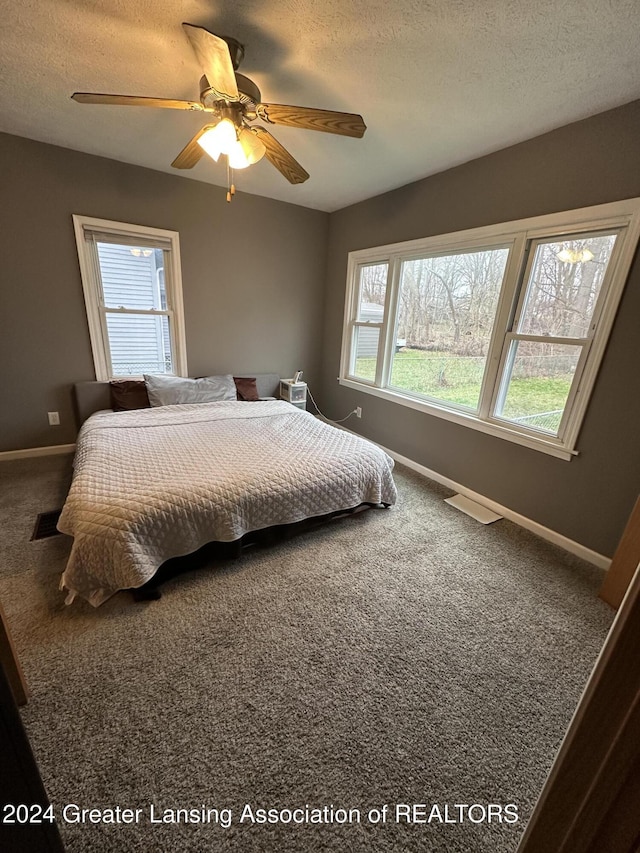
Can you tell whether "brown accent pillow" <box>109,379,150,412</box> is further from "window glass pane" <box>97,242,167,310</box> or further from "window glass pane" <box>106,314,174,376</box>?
"window glass pane" <box>97,242,167,310</box>

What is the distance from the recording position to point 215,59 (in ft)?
4.36

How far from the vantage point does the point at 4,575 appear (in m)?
1.81

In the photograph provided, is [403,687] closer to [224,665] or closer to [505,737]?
[505,737]

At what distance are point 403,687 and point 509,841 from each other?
1.54ft

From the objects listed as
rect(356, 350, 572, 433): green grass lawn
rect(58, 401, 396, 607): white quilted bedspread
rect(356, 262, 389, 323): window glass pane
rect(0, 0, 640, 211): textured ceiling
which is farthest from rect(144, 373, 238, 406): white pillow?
rect(0, 0, 640, 211): textured ceiling

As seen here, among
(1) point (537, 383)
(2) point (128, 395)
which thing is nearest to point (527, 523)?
(1) point (537, 383)

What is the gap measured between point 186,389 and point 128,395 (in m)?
0.51

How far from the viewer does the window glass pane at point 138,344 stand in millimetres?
3283

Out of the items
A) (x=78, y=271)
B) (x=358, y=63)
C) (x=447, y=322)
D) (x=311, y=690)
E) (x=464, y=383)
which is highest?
(x=358, y=63)

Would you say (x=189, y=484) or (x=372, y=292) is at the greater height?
(x=372, y=292)

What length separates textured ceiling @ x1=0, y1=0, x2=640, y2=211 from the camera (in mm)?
1365

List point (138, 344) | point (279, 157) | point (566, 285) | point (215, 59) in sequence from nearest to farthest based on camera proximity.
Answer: point (215, 59) < point (279, 157) < point (566, 285) < point (138, 344)

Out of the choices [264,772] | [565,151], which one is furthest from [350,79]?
[264,772]

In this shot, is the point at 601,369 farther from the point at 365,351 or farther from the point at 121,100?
the point at 121,100
